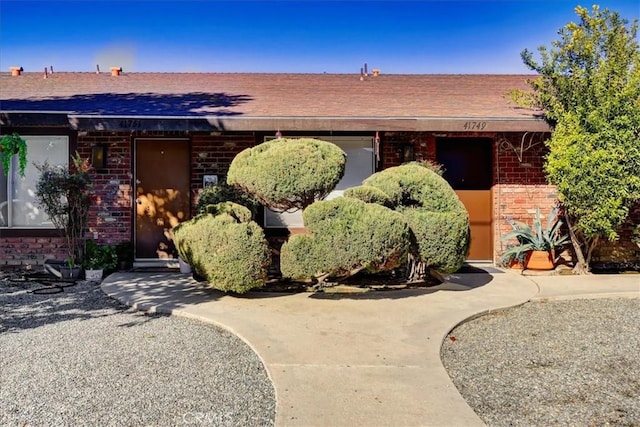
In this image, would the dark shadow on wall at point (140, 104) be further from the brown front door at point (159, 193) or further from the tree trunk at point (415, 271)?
the tree trunk at point (415, 271)

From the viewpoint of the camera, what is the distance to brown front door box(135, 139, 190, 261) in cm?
819

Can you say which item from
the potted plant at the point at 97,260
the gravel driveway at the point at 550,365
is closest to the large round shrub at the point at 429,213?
the gravel driveway at the point at 550,365

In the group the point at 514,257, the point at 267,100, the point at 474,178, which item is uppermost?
the point at 267,100

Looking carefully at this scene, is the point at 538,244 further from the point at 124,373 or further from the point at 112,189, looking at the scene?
the point at 112,189

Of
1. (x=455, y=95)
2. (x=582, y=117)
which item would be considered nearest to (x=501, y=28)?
(x=455, y=95)

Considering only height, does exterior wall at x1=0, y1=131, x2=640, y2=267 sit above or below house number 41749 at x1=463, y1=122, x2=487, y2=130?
below

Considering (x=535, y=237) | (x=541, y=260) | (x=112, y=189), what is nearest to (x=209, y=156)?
(x=112, y=189)

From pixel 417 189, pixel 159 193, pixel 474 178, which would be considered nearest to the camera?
pixel 417 189

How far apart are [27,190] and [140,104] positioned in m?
2.53

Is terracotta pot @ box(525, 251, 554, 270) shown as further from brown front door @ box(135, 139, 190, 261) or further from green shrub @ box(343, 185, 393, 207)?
brown front door @ box(135, 139, 190, 261)

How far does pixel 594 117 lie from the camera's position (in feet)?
21.5

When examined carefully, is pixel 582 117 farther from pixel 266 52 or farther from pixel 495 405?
pixel 266 52

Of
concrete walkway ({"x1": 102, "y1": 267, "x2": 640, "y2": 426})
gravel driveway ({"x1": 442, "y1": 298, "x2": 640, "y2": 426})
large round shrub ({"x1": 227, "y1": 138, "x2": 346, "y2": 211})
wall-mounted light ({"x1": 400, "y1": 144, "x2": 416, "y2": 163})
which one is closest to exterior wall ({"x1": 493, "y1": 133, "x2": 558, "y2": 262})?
concrete walkway ({"x1": 102, "y1": 267, "x2": 640, "y2": 426})

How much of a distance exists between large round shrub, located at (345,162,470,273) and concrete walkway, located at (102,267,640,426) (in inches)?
21.1
